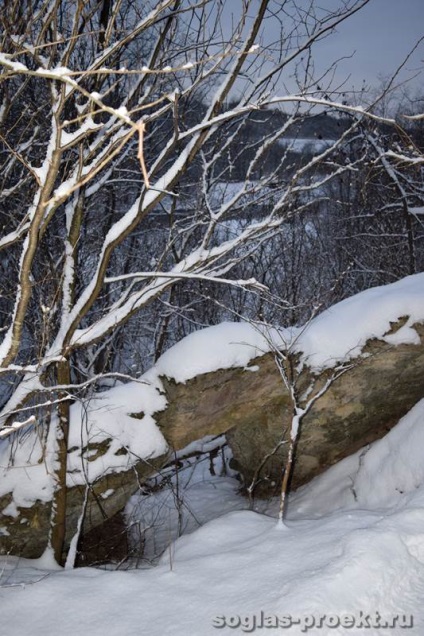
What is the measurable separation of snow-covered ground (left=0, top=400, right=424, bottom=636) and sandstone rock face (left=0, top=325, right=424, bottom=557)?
3.19 ft

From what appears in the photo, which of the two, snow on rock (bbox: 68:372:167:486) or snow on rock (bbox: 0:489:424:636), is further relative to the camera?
snow on rock (bbox: 68:372:167:486)

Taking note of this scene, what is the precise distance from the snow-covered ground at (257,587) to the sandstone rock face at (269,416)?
97cm

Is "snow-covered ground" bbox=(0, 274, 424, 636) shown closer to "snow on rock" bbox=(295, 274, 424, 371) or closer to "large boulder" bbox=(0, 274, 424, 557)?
"large boulder" bbox=(0, 274, 424, 557)

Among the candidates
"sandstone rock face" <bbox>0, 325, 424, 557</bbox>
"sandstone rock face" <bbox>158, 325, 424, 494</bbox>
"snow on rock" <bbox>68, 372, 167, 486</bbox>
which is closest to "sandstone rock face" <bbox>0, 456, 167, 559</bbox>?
"sandstone rock face" <bbox>0, 325, 424, 557</bbox>

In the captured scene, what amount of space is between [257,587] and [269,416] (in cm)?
292

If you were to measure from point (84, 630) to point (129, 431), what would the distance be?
2.29 m

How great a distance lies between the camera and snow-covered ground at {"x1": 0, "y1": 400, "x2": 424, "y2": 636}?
2.43 m

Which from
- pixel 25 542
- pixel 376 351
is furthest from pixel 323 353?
pixel 25 542

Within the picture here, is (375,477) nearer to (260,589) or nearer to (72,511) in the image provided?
(260,589)

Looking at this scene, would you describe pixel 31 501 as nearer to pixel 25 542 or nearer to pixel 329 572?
pixel 25 542

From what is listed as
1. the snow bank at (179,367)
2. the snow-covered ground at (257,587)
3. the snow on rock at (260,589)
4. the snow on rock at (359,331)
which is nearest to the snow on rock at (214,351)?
the snow bank at (179,367)

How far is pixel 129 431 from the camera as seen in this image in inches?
190

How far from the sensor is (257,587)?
271 centimetres

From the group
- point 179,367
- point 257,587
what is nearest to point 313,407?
point 179,367
